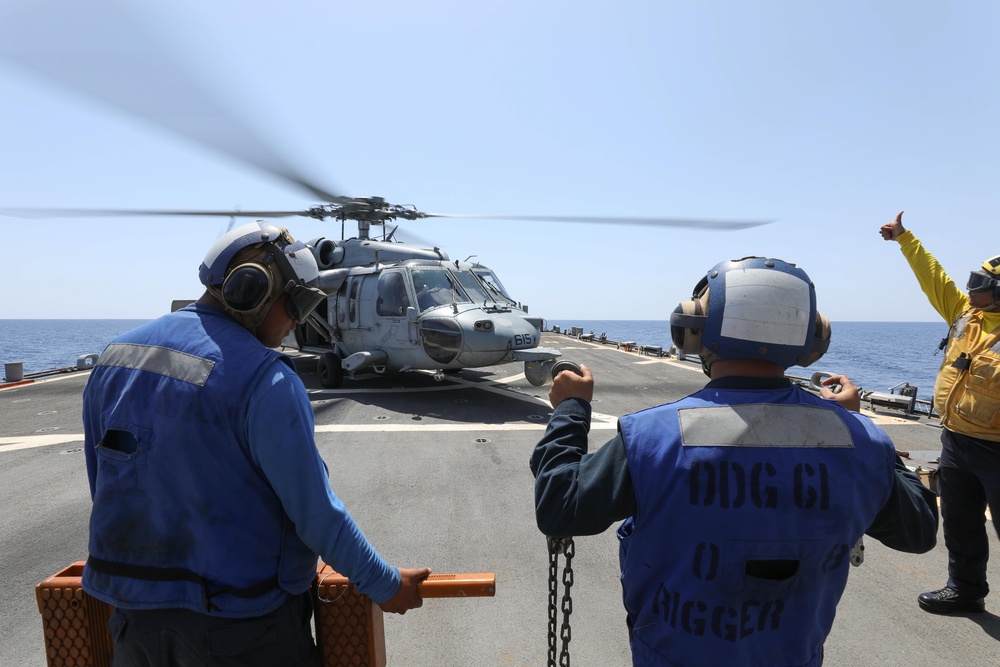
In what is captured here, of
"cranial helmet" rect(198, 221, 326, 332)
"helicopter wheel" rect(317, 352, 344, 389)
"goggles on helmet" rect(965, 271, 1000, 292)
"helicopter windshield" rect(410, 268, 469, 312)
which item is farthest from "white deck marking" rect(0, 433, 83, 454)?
"goggles on helmet" rect(965, 271, 1000, 292)

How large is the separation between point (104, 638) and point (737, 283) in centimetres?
253

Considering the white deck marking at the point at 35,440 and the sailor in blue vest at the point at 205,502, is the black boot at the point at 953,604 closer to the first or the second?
the sailor in blue vest at the point at 205,502

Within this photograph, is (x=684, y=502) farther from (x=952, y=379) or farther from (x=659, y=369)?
(x=659, y=369)

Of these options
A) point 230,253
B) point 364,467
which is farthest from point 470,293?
point 230,253

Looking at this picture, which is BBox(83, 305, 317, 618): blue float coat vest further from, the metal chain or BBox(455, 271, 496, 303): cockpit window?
BBox(455, 271, 496, 303): cockpit window

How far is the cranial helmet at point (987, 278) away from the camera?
3.05m

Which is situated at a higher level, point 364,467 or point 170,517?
point 170,517

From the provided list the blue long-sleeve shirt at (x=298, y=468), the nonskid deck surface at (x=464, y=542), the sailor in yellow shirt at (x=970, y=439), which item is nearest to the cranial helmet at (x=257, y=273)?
the blue long-sleeve shirt at (x=298, y=468)

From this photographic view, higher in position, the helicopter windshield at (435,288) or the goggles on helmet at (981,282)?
the goggles on helmet at (981,282)

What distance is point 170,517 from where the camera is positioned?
1561 mm

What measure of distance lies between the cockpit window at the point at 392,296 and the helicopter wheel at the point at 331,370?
180 cm

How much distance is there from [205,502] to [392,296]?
9.02m

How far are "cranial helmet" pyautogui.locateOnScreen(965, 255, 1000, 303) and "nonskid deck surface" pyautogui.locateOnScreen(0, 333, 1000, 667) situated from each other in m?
2.02

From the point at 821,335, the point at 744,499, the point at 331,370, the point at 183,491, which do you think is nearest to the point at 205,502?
the point at 183,491
